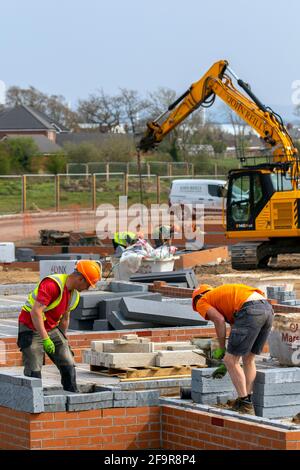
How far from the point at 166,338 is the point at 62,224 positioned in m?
36.7

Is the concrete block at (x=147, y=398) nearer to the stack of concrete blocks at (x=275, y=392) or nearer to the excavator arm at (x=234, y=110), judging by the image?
the stack of concrete blocks at (x=275, y=392)

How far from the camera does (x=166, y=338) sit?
531 inches

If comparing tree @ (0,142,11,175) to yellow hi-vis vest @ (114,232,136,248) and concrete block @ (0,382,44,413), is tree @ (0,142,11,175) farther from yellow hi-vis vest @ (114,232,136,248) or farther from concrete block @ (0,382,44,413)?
concrete block @ (0,382,44,413)

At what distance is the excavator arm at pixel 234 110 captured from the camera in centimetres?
2911

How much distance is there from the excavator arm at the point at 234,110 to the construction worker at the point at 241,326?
18.5 metres

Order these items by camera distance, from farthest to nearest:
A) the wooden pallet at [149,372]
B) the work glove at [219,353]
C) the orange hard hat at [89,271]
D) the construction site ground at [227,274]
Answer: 1. the construction site ground at [227,274]
2. the wooden pallet at [149,372]
3. the work glove at [219,353]
4. the orange hard hat at [89,271]

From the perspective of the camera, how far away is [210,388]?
10.0 m

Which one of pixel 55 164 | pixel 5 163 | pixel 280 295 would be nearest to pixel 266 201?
pixel 280 295

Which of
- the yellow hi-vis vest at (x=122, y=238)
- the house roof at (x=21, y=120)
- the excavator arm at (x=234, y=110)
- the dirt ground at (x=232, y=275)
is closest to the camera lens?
the dirt ground at (x=232, y=275)

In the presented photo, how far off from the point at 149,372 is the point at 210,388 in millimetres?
1054

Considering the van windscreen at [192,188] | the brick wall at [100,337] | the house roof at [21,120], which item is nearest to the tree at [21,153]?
the van windscreen at [192,188]

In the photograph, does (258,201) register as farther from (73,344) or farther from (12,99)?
(12,99)

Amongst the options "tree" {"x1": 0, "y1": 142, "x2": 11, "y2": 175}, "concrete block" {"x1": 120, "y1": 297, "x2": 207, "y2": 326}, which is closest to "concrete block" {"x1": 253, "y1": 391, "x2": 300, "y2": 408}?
"concrete block" {"x1": 120, "y1": 297, "x2": 207, "y2": 326}
